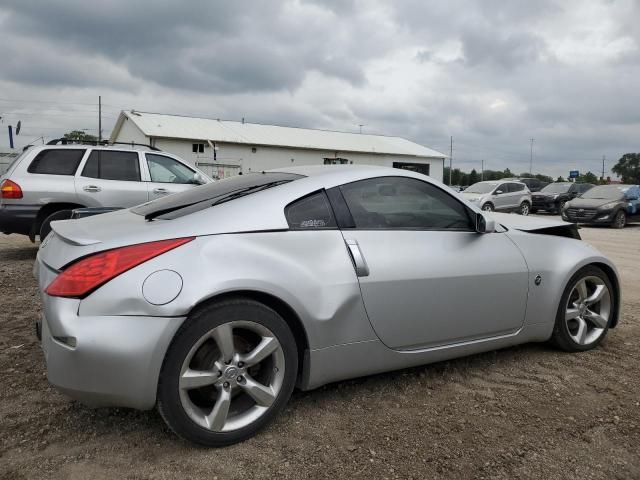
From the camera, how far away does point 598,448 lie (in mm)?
2539

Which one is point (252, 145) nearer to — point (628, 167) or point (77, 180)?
point (77, 180)

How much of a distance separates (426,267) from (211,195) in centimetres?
133

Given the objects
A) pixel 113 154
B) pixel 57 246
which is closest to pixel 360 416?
pixel 57 246

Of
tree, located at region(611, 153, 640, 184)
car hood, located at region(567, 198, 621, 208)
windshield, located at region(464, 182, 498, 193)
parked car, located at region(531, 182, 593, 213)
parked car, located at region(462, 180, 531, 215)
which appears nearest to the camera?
car hood, located at region(567, 198, 621, 208)

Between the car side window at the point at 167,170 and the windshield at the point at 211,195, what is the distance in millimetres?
4789

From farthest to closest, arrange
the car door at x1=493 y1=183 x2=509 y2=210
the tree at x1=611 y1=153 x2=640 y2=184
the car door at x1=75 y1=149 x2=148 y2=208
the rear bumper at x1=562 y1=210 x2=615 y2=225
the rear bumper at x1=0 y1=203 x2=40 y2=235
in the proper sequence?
the tree at x1=611 y1=153 x2=640 y2=184 < the car door at x1=493 y1=183 x2=509 y2=210 < the rear bumper at x1=562 y1=210 x2=615 y2=225 < the car door at x1=75 y1=149 x2=148 y2=208 < the rear bumper at x1=0 y1=203 x2=40 y2=235

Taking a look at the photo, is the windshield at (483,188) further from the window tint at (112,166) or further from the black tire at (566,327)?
the black tire at (566,327)

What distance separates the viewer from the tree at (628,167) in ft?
308

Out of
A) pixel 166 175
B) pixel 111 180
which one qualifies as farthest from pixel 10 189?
pixel 166 175

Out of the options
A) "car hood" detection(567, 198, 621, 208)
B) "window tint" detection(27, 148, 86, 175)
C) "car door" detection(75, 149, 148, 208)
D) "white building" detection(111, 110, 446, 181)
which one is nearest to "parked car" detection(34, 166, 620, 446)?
"car door" detection(75, 149, 148, 208)

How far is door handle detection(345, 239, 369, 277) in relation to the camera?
277cm

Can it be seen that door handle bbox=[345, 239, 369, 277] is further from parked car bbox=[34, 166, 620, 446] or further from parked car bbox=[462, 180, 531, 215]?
parked car bbox=[462, 180, 531, 215]

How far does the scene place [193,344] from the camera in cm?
233

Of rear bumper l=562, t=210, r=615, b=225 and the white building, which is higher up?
the white building
